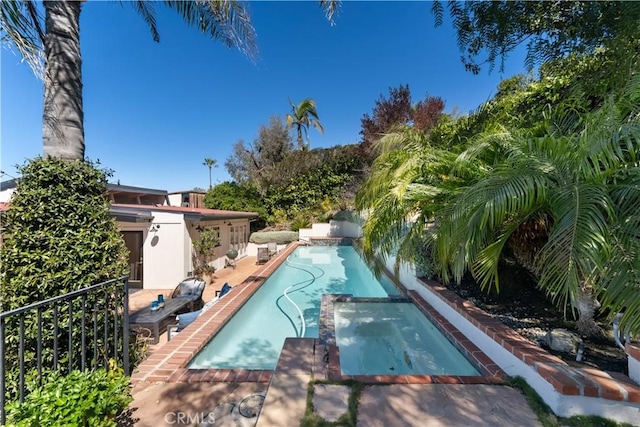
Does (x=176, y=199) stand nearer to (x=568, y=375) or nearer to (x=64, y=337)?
(x=64, y=337)

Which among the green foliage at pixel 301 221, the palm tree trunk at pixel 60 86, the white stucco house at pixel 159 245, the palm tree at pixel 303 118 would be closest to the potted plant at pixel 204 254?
the white stucco house at pixel 159 245

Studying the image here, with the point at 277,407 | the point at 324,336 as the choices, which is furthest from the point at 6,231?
the point at 324,336

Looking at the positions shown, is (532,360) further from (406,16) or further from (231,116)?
(231,116)

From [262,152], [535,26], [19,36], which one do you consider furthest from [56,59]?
[262,152]

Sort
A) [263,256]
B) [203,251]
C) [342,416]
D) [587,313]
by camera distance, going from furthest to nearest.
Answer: [263,256] < [203,251] < [587,313] < [342,416]

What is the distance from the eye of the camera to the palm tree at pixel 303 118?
28.8 m

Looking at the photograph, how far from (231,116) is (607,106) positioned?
25286 millimetres

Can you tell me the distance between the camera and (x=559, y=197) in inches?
111

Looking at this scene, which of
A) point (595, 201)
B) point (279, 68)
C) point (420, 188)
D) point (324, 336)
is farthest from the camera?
point (279, 68)

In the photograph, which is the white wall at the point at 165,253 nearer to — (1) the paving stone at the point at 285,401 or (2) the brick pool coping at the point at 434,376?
(2) the brick pool coping at the point at 434,376

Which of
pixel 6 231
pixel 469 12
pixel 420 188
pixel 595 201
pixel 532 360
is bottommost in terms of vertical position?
pixel 532 360

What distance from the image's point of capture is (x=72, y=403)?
2.12m

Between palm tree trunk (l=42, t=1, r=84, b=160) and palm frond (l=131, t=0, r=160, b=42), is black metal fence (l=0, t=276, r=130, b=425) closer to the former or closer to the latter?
palm tree trunk (l=42, t=1, r=84, b=160)

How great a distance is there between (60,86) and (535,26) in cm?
765
